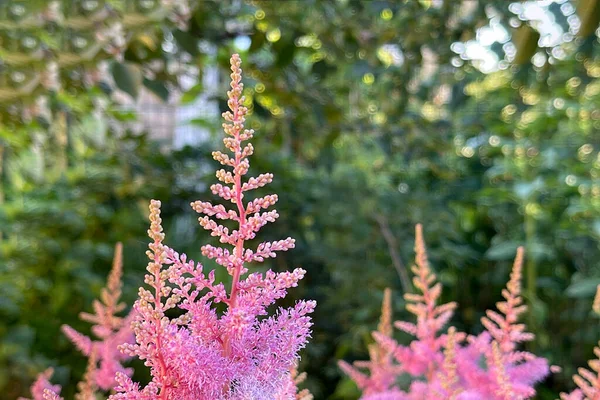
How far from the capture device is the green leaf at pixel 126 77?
66cm

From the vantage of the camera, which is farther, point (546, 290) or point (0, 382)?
point (546, 290)

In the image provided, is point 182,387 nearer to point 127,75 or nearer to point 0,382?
point 127,75

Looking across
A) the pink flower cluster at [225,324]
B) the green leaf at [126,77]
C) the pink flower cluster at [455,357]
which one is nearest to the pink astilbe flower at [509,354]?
the pink flower cluster at [455,357]

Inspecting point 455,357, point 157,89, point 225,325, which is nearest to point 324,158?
point 157,89

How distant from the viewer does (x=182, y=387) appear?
0.19 m

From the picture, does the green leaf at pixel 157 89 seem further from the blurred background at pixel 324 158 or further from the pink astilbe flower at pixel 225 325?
the pink astilbe flower at pixel 225 325

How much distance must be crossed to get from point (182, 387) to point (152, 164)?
1111 millimetres

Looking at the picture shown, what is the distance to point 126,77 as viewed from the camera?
2.16 ft

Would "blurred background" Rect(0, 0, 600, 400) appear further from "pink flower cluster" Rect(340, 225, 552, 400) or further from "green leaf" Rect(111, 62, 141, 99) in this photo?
"pink flower cluster" Rect(340, 225, 552, 400)

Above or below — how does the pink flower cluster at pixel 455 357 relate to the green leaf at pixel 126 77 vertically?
below

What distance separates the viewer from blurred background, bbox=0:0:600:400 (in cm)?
85

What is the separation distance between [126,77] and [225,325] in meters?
0.52

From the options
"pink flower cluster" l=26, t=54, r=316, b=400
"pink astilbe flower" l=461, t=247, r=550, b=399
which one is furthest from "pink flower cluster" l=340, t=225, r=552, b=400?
"pink flower cluster" l=26, t=54, r=316, b=400

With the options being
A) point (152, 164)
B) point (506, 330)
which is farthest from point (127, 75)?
point (152, 164)
